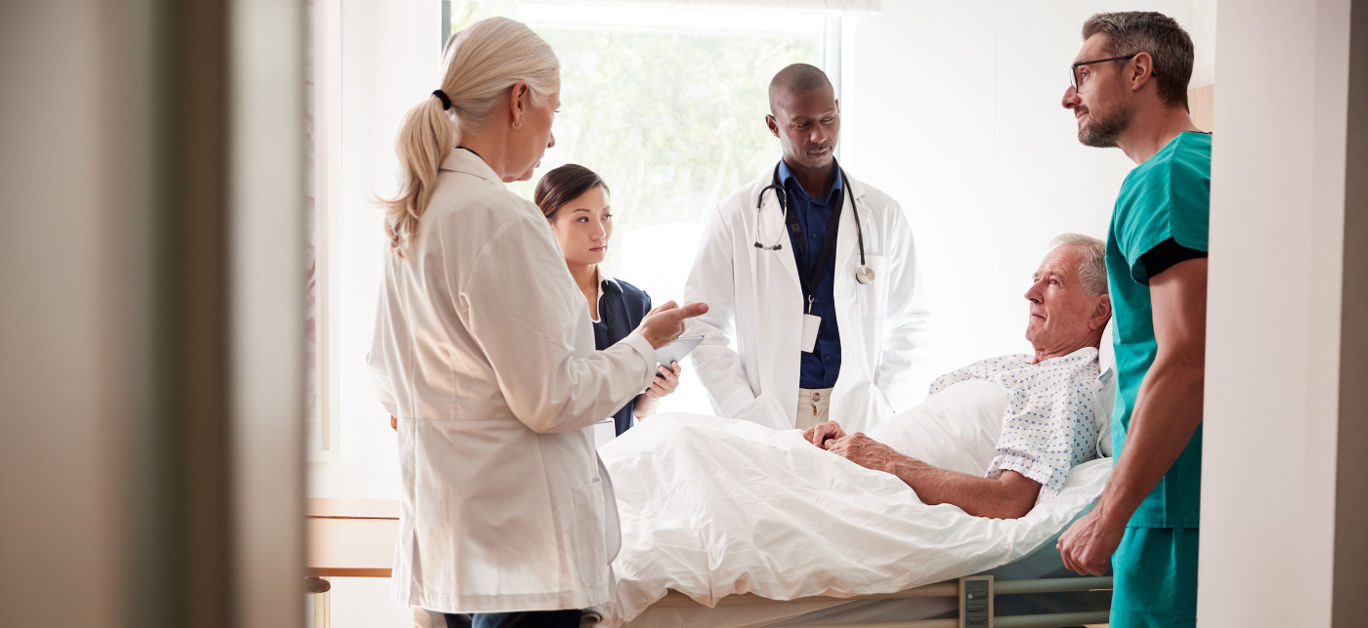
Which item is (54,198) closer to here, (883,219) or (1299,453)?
(1299,453)

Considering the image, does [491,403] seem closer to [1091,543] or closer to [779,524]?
[779,524]

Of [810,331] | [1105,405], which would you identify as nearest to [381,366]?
[810,331]

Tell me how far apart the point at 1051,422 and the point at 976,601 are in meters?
0.52

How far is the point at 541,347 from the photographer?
126 centimetres

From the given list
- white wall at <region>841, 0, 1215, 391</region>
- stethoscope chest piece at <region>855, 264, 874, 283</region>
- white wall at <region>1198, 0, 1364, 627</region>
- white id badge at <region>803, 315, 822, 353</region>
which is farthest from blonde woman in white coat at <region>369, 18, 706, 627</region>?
white wall at <region>841, 0, 1215, 391</region>

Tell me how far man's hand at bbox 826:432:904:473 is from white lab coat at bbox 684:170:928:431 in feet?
1.58

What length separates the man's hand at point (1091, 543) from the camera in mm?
1321

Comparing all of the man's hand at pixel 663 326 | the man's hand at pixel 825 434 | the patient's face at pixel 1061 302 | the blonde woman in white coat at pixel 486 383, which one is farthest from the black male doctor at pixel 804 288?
the blonde woman in white coat at pixel 486 383

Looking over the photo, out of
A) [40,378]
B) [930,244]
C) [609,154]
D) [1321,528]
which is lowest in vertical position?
[1321,528]

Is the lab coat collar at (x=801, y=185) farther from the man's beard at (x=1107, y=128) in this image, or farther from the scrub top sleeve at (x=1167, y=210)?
the scrub top sleeve at (x=1167, y=210)

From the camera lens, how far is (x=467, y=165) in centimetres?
135

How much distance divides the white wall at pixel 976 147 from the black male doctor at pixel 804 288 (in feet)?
1.86

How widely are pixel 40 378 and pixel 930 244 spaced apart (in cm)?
401

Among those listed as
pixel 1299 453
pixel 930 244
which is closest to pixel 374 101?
pixel 930 244
